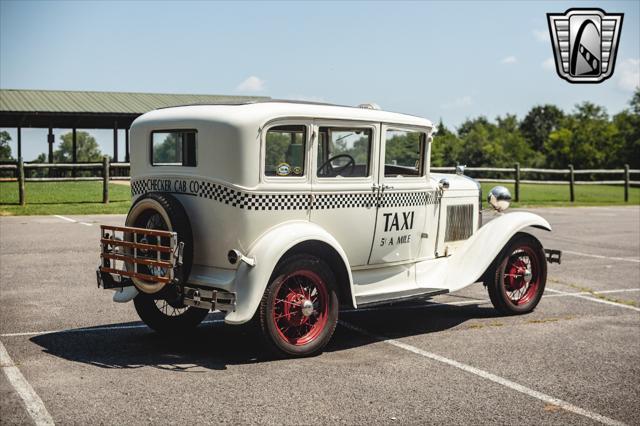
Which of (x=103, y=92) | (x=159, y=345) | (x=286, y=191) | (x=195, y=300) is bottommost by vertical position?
(x=159, y=345)

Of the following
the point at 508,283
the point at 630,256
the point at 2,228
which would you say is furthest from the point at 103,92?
the point at 508,283

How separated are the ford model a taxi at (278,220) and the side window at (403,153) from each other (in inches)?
0.6

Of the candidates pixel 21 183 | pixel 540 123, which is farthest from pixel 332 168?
pixel 540 123

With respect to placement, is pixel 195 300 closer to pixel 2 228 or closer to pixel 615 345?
pixel 615 345

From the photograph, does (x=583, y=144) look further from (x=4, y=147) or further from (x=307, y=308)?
(x=307, y=308)

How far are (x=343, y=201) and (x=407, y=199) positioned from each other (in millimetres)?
923

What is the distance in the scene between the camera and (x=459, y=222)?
837 centimetres

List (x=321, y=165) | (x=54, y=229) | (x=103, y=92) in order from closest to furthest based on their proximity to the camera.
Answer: (x=321, y=165) < (x=54, y=229) < (x=103, y=92)

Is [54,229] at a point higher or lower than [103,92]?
lower

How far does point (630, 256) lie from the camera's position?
13.3 meters

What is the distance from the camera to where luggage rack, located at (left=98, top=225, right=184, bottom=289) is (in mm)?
6042

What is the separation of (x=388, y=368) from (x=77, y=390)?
231cm

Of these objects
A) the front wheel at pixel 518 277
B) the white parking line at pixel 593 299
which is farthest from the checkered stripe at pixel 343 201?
the white parking line at pixel 593 299

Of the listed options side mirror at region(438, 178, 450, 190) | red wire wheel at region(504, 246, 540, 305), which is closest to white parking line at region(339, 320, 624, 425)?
side mirror at region(438, 178, 450, 190)
